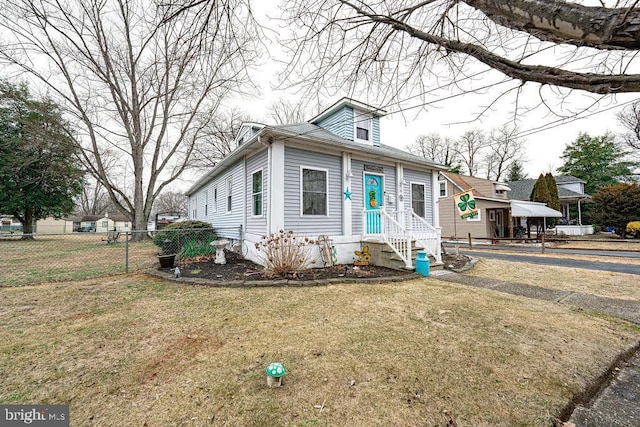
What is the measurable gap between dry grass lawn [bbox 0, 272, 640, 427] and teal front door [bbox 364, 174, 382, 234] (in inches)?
158

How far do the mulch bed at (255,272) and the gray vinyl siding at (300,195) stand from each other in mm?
1204

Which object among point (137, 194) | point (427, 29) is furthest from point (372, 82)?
point (137, 194)

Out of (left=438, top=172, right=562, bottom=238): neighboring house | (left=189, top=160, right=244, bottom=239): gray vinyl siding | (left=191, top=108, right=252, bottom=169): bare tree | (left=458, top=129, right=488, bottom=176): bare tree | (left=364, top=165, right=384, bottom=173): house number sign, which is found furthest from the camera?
(left=458, top=129, right=488, bottom=176): bare tree

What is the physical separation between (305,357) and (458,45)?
3790mm

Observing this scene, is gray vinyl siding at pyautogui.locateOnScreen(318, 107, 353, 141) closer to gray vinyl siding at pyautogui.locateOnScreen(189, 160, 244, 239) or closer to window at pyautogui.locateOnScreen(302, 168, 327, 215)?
window at pyautogui.locateOnScreen(302, 168, 327, 215)

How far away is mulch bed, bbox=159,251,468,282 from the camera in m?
5.88

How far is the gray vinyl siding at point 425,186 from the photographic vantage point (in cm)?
967

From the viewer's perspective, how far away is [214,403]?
1911 millimetres

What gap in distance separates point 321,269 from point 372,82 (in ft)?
14.9

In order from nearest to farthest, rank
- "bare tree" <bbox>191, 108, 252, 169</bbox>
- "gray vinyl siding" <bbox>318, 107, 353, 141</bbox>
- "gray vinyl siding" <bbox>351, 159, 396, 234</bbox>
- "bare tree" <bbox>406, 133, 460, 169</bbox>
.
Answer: "gray vinyl siding" <bbox>351, 159, 396, 234</bbox> → "gray vinyl siding" <bbox>318, 107, 353, 141</bbox> → "bare tree" <bbox>191, 108, 252, 169</bbox> → "bare tree" <bbox>406, 133, 460, 169</bbox>

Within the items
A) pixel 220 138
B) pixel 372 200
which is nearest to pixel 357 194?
pixel 372 200

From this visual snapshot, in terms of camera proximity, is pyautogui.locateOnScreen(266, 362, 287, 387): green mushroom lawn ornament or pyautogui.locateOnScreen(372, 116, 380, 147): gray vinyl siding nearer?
pyautogui.locateOnScreen(266, 362, 287, 387): green mushroom lawn ornament

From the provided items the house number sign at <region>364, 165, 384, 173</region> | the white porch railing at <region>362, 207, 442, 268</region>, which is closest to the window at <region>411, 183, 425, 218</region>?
the white porch railing at <region>362, 207, 442, 268</region>

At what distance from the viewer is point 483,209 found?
17312 millimetres
